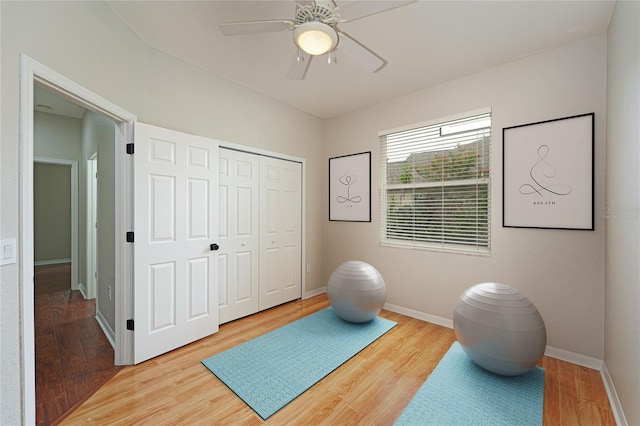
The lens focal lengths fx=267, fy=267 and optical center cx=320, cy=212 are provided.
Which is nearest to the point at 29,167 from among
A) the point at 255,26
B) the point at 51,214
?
the point at 255,26

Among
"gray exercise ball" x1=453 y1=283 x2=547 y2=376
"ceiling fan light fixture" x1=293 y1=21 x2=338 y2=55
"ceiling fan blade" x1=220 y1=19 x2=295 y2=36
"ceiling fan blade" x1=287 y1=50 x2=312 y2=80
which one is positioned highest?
"ceiling fan blade" x1=220 y1=19 x2=295 y2=36

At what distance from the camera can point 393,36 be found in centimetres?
226

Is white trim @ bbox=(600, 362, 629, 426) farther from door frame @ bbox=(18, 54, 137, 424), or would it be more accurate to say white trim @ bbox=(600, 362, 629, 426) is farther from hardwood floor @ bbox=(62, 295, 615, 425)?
door frame @ bbox=(18, 54, 137, 424)

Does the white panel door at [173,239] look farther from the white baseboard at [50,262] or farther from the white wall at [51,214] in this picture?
the white baseboard at [50,262]

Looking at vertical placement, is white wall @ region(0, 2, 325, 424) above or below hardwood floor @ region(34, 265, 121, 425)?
above

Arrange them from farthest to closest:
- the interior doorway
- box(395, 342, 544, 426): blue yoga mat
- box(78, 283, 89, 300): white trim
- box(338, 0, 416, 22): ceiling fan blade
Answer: box(78, 283, 89, 300): white trim, the interior doorway, box(395, 342, 544, 426): blue yoga mat, box(338, 0, 416, 22): ceiling fan blade

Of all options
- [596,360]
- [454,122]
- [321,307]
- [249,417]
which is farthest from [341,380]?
[454,122]

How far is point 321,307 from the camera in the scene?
363cm

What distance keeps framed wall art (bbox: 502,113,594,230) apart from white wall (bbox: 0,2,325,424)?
8.33ft

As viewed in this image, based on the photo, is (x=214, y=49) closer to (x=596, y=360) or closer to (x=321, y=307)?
(x=321, y=307)

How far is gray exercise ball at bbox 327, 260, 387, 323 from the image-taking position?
2.86 meters

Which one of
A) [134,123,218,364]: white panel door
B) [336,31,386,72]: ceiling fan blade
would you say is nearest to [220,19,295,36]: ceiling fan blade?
[336,31,386,72]: ceiling fan blade

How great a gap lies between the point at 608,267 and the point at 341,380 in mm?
2245

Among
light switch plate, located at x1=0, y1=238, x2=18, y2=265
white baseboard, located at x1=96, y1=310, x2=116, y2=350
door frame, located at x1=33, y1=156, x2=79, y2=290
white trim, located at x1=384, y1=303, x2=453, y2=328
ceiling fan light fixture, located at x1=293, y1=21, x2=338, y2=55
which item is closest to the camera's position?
light switch plate, located at x1=0, y1=238, x2=18, y2=265
